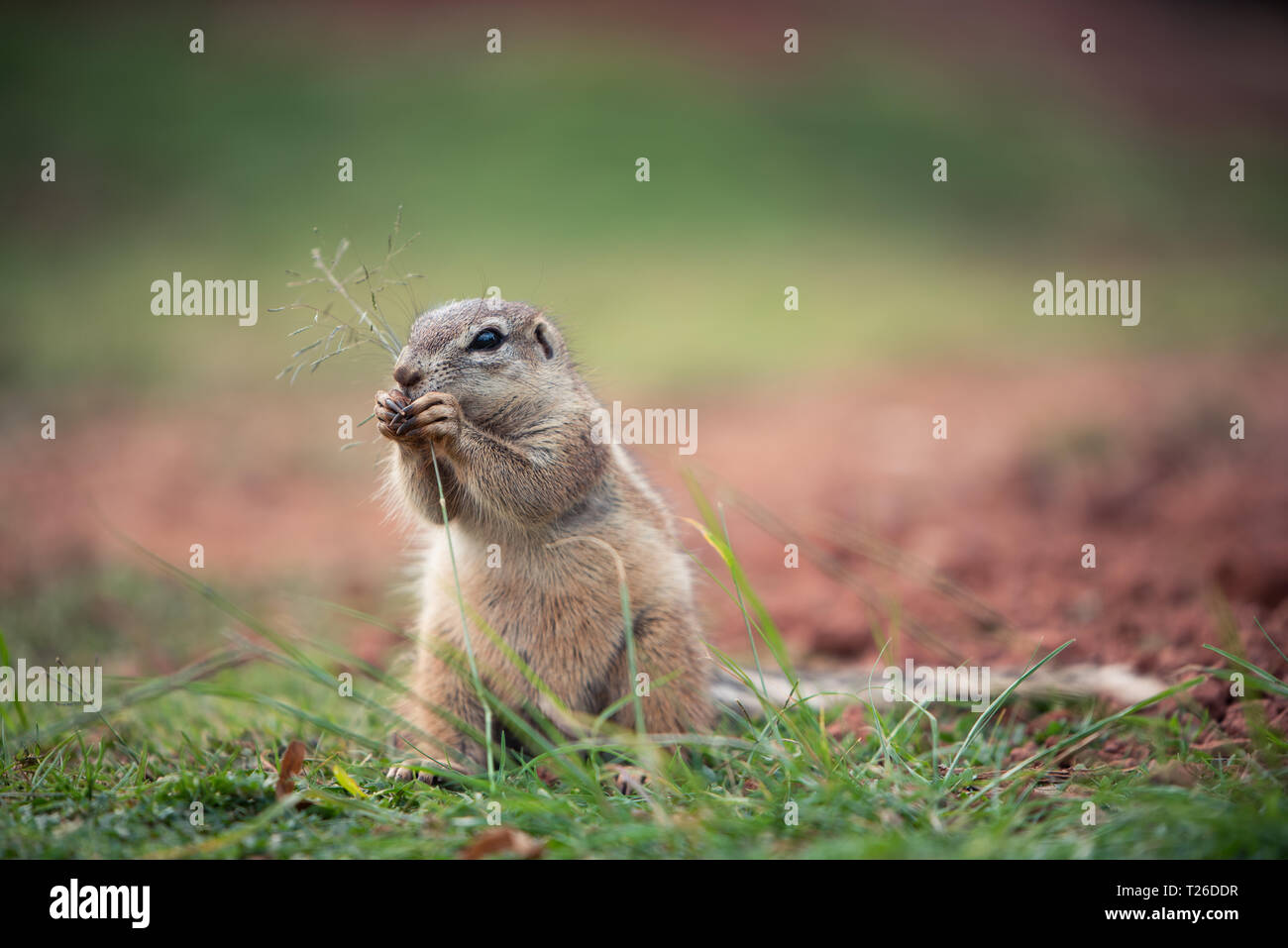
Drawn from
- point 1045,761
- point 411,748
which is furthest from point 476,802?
point 1045,761

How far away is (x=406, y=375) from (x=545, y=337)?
85 cm

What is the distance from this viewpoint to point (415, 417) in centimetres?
389

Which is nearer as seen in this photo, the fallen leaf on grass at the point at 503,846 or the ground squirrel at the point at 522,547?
the fallen leaf on grass at the point at 503,846

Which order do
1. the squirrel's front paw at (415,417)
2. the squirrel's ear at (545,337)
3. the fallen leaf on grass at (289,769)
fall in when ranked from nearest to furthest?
1. the fallen leaf on grass at (289,769)
2. the squirrel's front paw at (415,417)
3. the squirrel's ear at (545,337)

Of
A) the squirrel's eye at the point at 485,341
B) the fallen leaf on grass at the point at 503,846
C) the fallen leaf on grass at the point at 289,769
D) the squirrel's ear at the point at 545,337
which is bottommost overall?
the fallen leaf on grass at the point at 503,846

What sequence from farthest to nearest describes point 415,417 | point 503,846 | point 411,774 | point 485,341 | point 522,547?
Result: point 485,341 < point 522,547 < point 415,417 < point 411,774 < point 503,846

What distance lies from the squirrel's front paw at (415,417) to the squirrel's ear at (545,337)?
30.6 inches

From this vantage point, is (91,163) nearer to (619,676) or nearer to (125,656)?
(125,656)

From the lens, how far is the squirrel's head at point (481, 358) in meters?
4.09

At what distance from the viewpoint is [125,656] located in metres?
5.89

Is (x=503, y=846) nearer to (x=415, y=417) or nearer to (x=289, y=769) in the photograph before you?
(x=289, y=769)

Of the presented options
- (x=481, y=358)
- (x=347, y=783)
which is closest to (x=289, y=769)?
(x=347, y=783)

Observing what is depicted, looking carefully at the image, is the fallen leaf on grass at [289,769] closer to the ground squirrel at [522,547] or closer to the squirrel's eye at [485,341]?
the ground squirrel at [522,547]

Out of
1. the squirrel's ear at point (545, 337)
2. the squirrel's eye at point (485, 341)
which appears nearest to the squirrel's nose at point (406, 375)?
the squirrel's eye at point (485, 341)
